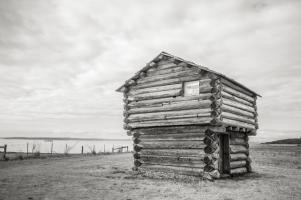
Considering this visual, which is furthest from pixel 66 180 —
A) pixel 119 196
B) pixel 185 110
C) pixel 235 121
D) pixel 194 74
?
pixel 235 121

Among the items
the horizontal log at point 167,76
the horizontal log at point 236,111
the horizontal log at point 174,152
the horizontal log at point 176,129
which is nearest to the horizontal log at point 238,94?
the horizontal log at point 236,111

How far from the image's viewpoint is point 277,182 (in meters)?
14.2

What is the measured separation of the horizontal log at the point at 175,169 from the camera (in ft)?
50.3

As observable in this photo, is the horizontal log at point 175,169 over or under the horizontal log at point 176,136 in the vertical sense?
under

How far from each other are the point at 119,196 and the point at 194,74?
8010 mm

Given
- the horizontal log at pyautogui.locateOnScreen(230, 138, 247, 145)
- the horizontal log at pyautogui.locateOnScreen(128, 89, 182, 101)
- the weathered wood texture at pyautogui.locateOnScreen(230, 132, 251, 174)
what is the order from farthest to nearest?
the horizontal log at pyautogui.locateOnScreen(230, 138, 247, 145) < the weathered wood texture at pyautogui.locateOnScreen(230, 132, 251, 174) < the horizontal log at pyautogui.locateOnScreen(128, 89, 182, 101)

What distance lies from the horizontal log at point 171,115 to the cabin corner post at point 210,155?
945 mm

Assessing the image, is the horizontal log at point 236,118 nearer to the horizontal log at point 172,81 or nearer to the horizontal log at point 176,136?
the horizontal log at point 176,136

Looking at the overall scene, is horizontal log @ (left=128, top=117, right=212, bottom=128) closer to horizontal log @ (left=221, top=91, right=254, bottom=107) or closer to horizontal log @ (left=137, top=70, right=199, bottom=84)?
horizontal log @ (left=221, top=91, right=254, bottom=107)

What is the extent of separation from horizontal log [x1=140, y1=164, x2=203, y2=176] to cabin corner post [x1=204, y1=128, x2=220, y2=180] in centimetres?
44

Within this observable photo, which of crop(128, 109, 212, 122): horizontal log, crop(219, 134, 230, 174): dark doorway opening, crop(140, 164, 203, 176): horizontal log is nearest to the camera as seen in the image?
crop(128, 109, 212, 122): horizontal log

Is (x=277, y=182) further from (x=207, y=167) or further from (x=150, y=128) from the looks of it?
(x=150, y=128)

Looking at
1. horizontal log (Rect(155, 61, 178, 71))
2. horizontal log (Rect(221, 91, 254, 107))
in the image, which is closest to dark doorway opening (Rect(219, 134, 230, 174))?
horizontal log (Rect(221, 91, 254, 107))

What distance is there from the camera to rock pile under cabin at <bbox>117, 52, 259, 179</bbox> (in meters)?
15.1
